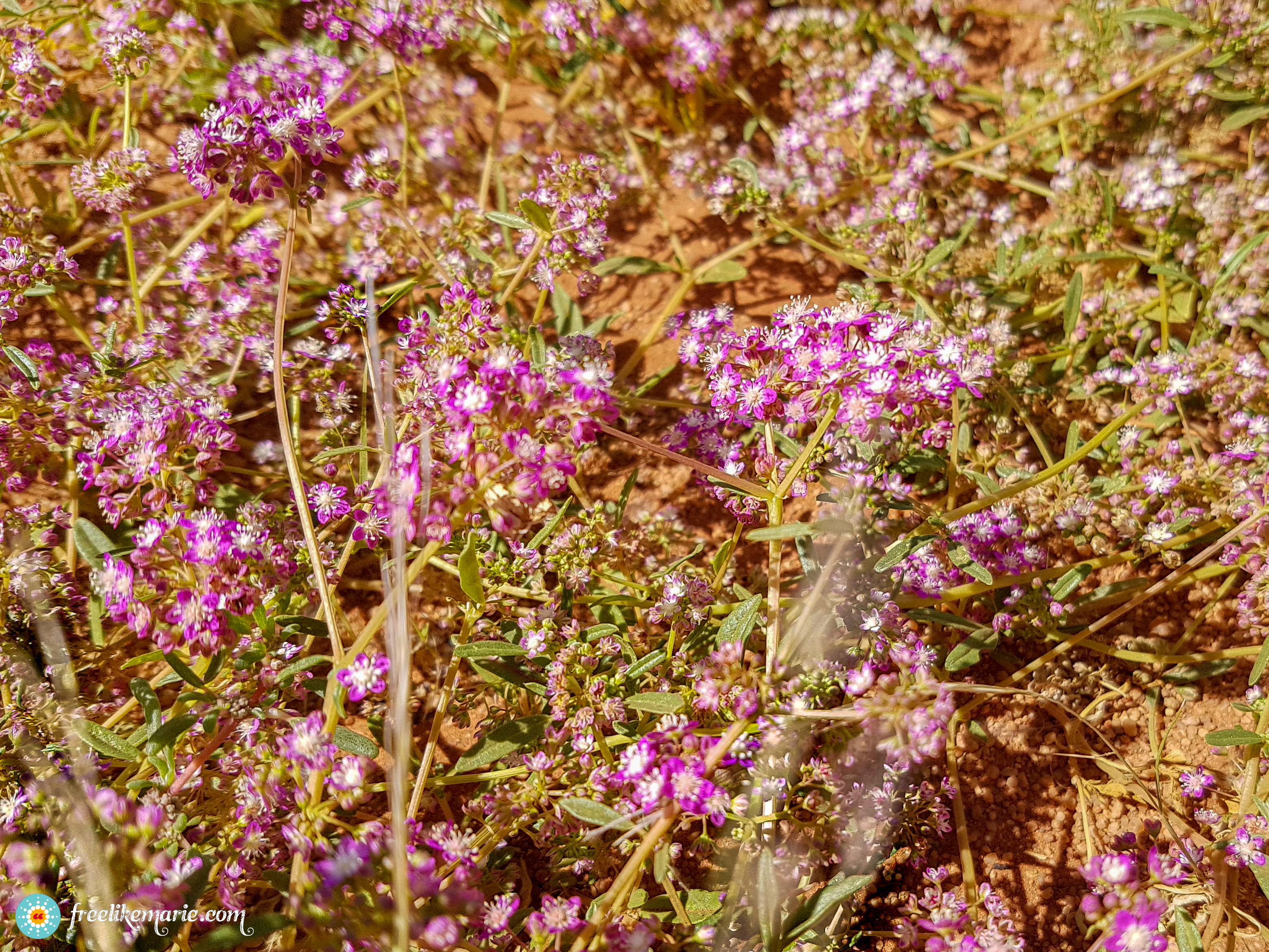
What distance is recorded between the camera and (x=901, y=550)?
1975 mm

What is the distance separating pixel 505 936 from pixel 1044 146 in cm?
291

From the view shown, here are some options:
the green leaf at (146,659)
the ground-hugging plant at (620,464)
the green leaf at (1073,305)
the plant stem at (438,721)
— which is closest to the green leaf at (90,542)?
the ground-hugging plant at (620,464)

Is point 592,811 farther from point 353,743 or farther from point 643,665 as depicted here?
point 353,743

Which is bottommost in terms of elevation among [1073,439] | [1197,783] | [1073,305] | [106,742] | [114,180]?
[1197,783]

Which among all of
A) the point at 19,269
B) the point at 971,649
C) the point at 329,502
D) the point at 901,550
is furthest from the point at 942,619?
the point at 19,269

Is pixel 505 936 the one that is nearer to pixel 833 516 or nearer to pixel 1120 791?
pixel 833 516

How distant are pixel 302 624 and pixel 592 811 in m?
0.77

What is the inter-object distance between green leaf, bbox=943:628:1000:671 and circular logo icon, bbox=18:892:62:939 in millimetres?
1913

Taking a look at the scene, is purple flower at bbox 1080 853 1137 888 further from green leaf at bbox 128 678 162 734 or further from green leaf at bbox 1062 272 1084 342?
green leaf at bbox 128 678 162 734

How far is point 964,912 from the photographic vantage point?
1.73 metres

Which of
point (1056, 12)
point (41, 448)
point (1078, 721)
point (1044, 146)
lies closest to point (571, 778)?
point (1078, 721)

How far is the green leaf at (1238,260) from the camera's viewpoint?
2.45 meters

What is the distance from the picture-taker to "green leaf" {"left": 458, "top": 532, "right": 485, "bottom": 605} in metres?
1.61

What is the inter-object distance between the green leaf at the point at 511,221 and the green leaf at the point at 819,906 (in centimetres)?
163
